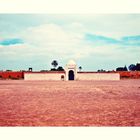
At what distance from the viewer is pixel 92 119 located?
30.2 feet

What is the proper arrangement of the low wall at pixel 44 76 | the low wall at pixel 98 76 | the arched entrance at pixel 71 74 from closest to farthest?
the arched entrance at pixel 71 74
the low wall at pixel 98 76
the low wall at pixel 44 76

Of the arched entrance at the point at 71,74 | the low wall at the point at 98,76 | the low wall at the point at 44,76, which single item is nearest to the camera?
the arched entrance at the point at 71,74

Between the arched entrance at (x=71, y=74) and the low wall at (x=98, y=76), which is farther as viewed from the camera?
the low wall at (x=98, y=76)

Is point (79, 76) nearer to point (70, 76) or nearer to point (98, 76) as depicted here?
point (70, 76)

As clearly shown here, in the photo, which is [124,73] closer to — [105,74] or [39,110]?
[105,74]

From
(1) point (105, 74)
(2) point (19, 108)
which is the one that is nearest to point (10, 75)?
(1) point (105, 74)

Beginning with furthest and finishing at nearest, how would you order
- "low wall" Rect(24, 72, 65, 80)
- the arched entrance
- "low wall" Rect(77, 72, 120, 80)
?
1. "low wall" Rect(24, 72, 65, 80)
2. "low wall" Rect(77, 72, 120, 80)
3. the arched entrance

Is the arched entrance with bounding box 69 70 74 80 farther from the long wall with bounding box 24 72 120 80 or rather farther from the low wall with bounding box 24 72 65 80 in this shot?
the low wall with bounding box 24 72 65 80

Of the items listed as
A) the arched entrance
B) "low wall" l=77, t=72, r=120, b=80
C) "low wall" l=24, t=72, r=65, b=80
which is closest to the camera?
the arched entrance

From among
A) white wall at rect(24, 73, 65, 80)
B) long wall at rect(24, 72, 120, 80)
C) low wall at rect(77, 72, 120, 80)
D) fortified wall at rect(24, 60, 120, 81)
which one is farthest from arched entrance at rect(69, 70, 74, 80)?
white wall at rect(24, 73, 65, 80)

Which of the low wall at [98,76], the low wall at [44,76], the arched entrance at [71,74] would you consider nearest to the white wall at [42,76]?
the low wall at [44,76]

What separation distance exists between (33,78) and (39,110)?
38.9 m

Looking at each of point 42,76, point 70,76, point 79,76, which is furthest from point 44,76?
point 79,76

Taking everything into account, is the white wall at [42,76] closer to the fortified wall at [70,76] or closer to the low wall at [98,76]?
the fortified wall at [70,76]
